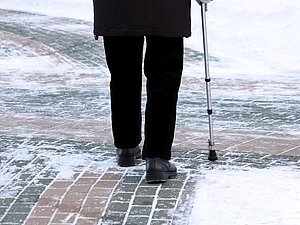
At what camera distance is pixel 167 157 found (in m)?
4.62

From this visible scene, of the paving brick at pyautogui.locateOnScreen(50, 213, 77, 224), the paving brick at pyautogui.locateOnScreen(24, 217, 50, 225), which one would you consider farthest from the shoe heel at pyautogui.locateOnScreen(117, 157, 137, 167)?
the paving brick at pyautogui.locateOnScreen(24, 217, 50, 225)

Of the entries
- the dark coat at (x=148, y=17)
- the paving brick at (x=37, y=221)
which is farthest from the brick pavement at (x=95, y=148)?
the dark coat at (x=148, y=17)

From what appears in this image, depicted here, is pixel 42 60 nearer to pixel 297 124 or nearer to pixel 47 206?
pixel 297 124

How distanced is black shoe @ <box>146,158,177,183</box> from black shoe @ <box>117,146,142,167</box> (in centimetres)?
33

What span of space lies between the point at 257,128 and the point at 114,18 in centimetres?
248

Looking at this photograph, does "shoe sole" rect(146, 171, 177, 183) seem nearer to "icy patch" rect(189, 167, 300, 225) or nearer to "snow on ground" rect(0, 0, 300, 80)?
"icy patch" rect(189, 167, 300, 225)

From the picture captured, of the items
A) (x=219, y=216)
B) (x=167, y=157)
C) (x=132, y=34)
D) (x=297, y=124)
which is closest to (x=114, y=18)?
(x=132, y=34)

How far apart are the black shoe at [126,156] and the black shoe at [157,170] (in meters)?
0.33

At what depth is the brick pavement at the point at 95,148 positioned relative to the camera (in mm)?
4207

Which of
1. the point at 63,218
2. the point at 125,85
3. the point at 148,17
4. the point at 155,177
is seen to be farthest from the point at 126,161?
the point at 148,17

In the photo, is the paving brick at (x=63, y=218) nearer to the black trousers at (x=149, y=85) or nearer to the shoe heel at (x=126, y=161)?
the black trousers at (x=149, y=85)

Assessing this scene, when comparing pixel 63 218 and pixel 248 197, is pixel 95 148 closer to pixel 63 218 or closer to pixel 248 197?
pixel 63 218

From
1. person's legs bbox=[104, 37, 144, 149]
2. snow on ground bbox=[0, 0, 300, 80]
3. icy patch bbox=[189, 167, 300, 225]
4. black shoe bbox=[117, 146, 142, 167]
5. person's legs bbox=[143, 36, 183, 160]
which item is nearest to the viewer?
icy patch bbox=[189, 167, 300, 225]

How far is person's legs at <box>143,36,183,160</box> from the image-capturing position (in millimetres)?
4348
